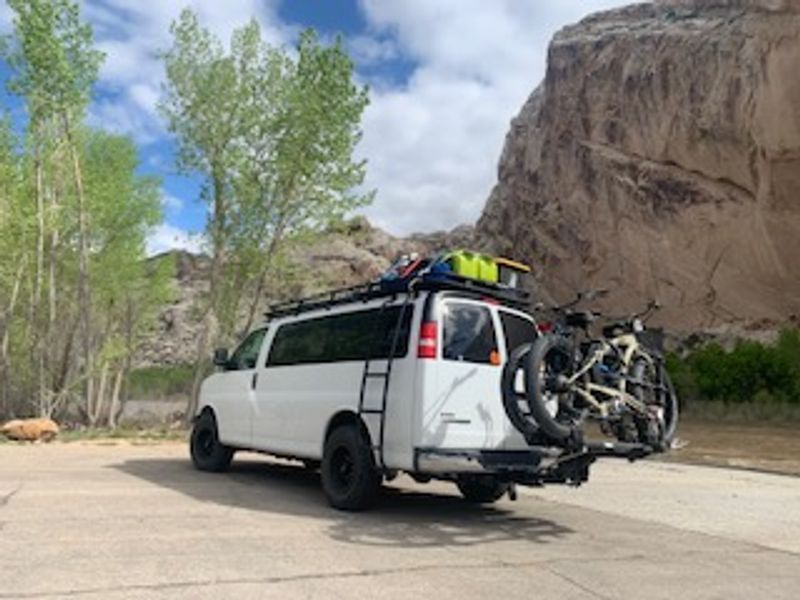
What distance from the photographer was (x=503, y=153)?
3455 inches

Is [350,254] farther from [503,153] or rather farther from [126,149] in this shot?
[126,149]

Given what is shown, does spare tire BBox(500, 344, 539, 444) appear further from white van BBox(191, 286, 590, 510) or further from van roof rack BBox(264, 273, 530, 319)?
van roof rack BBox(264, 273, 530, 319)

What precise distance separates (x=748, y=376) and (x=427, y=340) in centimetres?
5153

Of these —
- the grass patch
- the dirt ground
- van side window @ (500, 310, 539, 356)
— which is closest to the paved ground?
van side window @ (500, 310, 539, 356)

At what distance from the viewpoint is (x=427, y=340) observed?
24.3ft

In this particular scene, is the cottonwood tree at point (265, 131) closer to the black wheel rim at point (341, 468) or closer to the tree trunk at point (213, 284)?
the tree trunk at point (213, 284)

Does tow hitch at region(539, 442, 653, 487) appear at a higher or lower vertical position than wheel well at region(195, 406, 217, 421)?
lower

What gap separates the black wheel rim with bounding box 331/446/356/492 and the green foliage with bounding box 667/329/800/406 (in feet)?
162

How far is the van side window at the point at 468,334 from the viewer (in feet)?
24.8

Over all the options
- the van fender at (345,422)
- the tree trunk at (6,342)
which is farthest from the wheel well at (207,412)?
the tree trunk at (6,342)

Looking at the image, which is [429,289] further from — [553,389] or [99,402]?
[99,402]

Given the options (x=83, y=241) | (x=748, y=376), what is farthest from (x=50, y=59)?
(x=748, y=376)

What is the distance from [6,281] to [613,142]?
57942 millimetres

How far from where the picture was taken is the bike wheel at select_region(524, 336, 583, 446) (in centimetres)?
689
